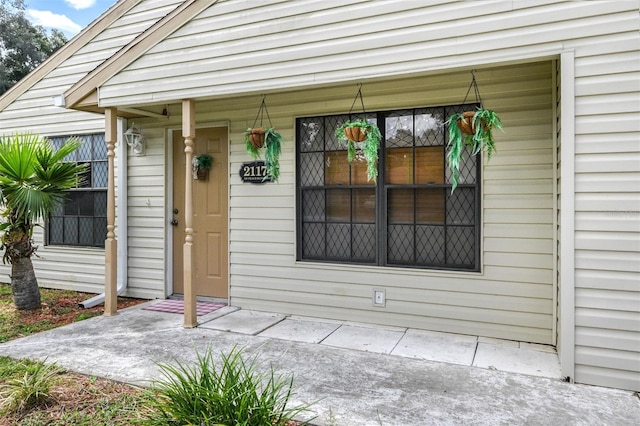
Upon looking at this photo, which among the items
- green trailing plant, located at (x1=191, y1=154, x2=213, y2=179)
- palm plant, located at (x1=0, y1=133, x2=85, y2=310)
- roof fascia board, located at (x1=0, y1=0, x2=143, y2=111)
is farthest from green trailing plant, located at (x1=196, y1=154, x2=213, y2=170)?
roof fascia board, located at (x1=0, y1=0, x2=143, y2=111)

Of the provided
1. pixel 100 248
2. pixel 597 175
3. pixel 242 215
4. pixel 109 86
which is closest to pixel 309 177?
pixel 242 215

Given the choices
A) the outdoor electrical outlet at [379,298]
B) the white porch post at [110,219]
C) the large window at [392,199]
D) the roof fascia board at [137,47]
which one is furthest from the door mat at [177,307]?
the roof fascia board at [137,47]

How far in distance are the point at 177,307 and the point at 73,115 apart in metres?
3.29

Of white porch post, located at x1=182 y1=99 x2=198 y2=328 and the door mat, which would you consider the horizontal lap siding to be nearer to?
white porch post, located at x1=182 y1=99 x2=198 y2=328

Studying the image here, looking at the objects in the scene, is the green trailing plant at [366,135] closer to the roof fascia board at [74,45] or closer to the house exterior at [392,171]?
the house exterior at [392,171]

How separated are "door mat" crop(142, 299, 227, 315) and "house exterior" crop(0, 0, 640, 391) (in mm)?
195

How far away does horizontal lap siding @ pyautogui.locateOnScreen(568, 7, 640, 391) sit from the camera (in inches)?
111

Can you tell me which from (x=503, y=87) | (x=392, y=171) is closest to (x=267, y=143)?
(x=392, y=171)

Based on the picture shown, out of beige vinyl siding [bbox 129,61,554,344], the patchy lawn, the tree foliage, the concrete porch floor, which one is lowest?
the patchy lawn

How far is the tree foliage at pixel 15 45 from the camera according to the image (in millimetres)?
13375

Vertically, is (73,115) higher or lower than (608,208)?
higher

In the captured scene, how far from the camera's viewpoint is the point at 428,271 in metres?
4.17

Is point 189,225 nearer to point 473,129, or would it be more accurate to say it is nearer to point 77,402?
point 77,402

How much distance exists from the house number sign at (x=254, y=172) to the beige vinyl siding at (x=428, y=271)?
0.25 feet
